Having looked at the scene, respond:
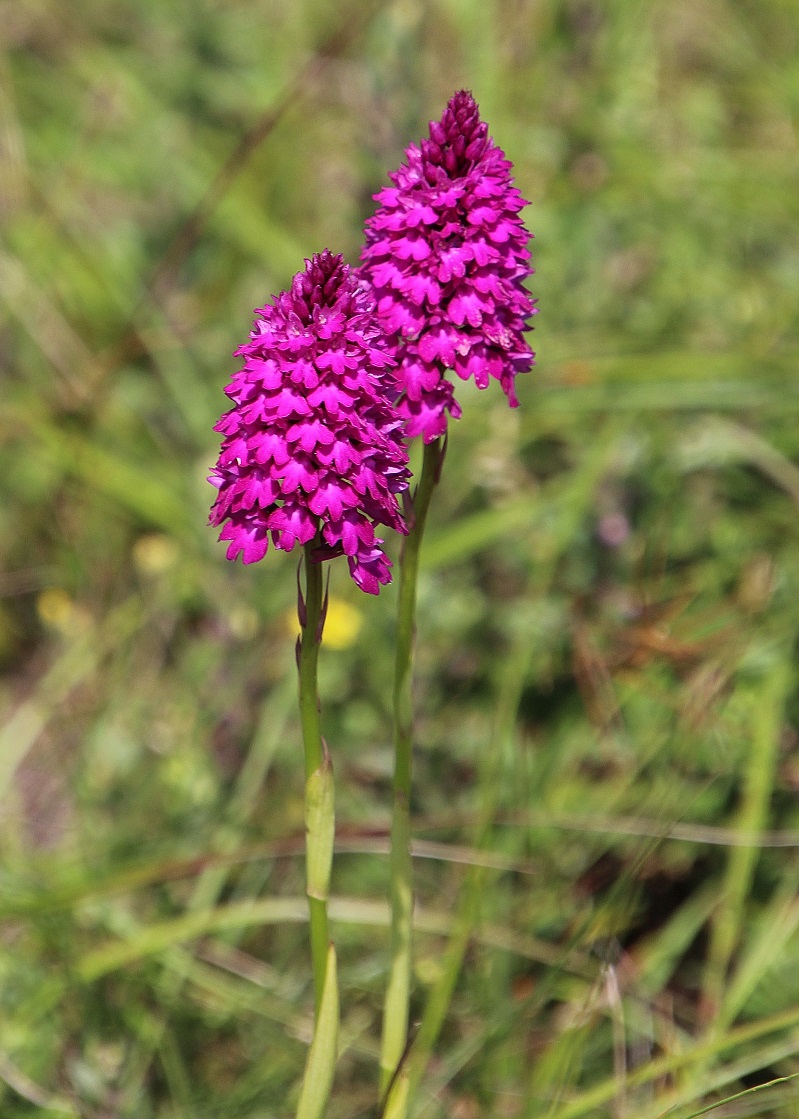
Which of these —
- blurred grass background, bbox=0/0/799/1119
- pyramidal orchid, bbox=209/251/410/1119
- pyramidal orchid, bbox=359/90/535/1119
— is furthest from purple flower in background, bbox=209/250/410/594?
blurred grass background, bbox=0/0/799/1119

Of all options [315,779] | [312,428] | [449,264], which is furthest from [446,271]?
[315,779]

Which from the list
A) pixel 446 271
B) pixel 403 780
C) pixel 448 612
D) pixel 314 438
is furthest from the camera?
pixel 448 612

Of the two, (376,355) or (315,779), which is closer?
(376,355)

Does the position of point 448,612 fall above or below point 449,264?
above

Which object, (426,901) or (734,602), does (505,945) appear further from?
(734,602)

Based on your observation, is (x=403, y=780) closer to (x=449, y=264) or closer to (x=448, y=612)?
(x=449, y=264)

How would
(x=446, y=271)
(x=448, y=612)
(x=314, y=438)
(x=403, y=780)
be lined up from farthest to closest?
(x=448, y=612) → (x=403, y=780) → (x=446, y=271) → (x=314, y=438)

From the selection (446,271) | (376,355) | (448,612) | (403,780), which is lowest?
(403,780)
